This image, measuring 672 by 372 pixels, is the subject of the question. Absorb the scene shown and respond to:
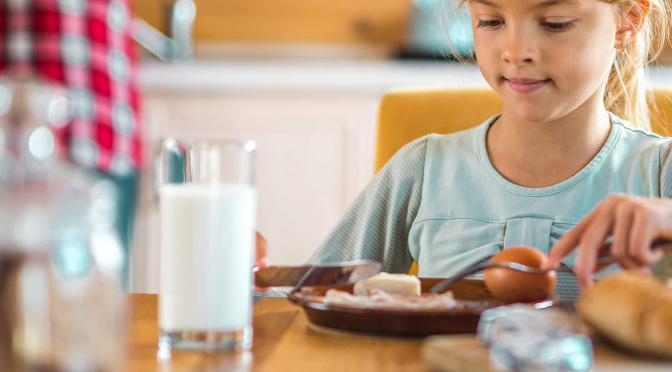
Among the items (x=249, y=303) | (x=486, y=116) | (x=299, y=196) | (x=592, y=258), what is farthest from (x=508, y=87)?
(x=299, y=196)

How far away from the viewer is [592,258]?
0.90m

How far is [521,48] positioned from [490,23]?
0.07 metres

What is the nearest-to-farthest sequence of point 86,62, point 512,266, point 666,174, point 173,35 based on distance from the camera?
point 512,266, point 666,174, point 86,62, point 173,35

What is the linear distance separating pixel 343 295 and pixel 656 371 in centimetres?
29

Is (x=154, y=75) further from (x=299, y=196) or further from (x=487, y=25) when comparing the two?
(x=487, y=25)

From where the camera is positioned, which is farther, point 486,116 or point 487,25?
point 486,116

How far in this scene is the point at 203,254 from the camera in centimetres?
75

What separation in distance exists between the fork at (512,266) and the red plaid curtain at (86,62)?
66.0 inches

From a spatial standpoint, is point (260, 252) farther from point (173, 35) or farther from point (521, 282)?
point (173, 35)

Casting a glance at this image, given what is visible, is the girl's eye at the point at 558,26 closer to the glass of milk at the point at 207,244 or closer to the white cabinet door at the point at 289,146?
the glass of milk at the point at 207,244

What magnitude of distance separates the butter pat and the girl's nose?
50 centimetres

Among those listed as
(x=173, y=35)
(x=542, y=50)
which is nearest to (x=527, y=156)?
(x=542, y=50)

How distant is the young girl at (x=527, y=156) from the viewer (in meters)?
1.37

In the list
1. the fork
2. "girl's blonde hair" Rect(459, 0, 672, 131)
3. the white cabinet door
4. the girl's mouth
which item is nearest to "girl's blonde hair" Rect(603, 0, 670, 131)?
"girl's blonde hair" Rect(459, 0, 672, 131)
